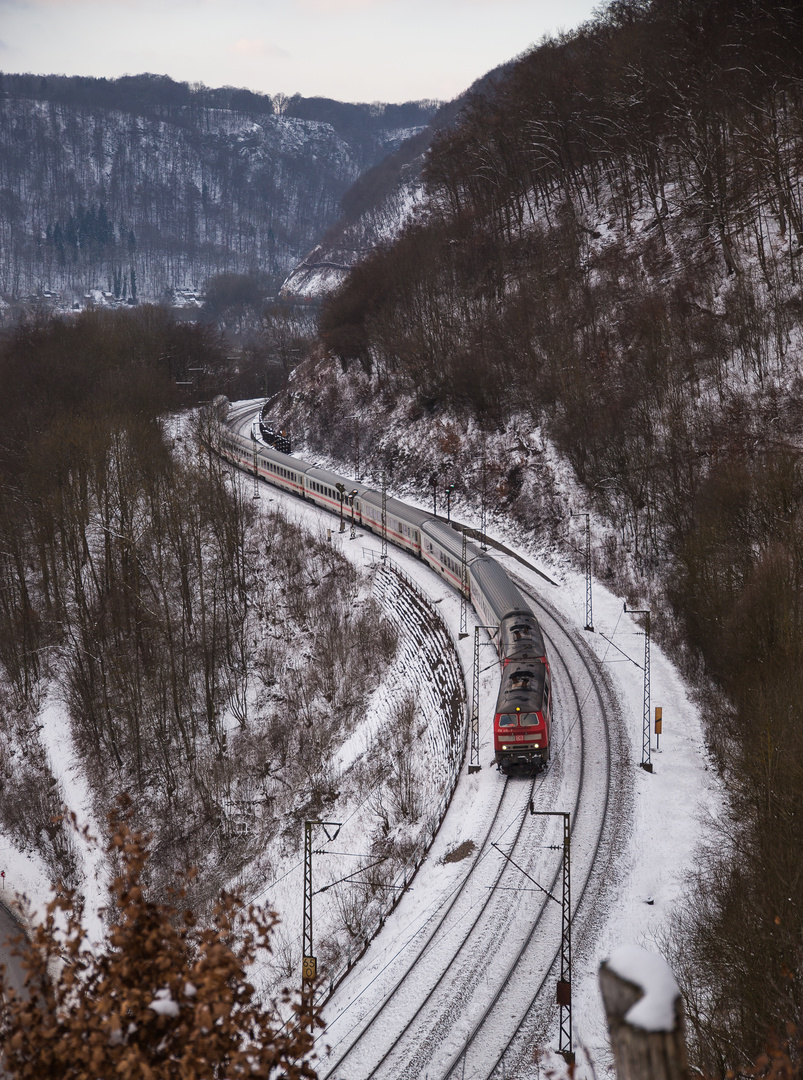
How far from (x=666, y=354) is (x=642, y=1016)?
5104 centimetres

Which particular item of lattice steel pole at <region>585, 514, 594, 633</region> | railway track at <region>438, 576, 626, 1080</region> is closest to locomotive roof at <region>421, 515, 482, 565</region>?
lattice steel pole at <region>585, 514, 594, 633</region>

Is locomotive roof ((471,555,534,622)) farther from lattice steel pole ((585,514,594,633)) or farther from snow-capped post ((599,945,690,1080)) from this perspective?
snow-capped post ((599,945,690,1080))

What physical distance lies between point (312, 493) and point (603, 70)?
45793mm

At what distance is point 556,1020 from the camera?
17250 mm

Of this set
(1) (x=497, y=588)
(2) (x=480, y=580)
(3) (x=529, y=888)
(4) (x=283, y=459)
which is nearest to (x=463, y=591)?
(2) (x=480, y=580)

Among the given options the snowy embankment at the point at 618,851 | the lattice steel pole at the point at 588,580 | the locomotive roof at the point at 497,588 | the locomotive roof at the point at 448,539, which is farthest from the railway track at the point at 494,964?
the locomotive roof at the point at 448,539

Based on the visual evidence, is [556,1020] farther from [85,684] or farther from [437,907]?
[85,684]

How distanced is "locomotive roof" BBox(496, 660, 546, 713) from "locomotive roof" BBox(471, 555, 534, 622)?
4.86m

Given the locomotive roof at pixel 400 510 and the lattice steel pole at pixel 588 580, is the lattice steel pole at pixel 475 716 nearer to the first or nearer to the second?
the lattice steel pole at pixel 588 580

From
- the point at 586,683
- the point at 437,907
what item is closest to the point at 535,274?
the point at 586,683

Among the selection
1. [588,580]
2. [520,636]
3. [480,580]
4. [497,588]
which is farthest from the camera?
[588,580]

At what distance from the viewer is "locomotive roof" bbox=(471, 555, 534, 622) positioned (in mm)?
34438

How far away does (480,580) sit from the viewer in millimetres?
38031

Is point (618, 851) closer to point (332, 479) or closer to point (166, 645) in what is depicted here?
point (166, 645)
